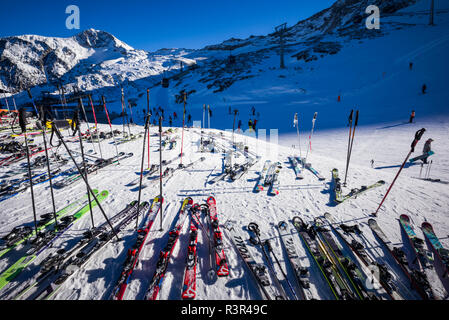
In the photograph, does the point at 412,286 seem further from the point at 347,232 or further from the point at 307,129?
the point at 307,129

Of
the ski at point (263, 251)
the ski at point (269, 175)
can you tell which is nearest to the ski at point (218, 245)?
the ski at point (263, 251)

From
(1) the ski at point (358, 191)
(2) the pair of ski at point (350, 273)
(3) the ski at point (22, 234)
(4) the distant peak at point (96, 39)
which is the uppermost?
(4) the distant peak at point (96, 39)

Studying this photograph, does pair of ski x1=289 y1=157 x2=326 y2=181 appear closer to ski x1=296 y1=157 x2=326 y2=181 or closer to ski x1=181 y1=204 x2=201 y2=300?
ski x1=296 y1=157 x2=326 y2=181

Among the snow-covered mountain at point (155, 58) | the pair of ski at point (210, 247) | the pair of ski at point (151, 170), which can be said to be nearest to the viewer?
the pair of ski at point (210, 247)

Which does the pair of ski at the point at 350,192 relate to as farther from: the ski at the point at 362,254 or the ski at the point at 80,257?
the ski at the point at 80,257

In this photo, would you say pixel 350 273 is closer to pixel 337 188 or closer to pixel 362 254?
pixel 362 254

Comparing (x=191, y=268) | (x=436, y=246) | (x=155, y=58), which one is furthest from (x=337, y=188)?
(x=155, y=58)

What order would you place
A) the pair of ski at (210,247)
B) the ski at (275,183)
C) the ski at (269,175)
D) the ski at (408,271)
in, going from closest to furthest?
the ski at (408,271), the pair of ski at (210,247), the ski at (275,183), the ski at (269,175)
